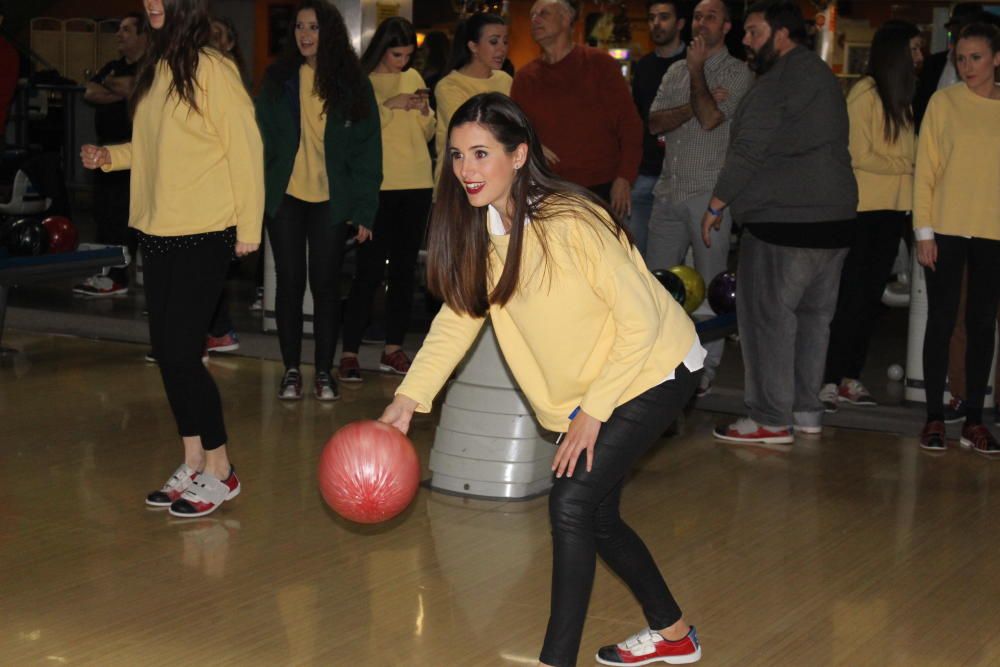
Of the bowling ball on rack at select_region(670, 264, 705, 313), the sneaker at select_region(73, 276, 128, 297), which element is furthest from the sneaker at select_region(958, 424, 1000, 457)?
the sneaker at select_region(73, 276, 128, 297)

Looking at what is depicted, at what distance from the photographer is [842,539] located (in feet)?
13.8

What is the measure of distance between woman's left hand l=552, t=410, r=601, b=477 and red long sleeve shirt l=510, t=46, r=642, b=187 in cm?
305

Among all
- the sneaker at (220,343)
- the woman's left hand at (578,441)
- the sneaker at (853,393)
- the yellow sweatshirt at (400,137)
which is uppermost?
the yellow sweatshirt at (400,137)

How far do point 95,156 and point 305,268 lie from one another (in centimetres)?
172

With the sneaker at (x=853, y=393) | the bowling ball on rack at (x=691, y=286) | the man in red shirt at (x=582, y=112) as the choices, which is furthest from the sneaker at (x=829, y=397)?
the man in red shirt at (x=582, y=112)

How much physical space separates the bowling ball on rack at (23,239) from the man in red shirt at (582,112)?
2.71 meters

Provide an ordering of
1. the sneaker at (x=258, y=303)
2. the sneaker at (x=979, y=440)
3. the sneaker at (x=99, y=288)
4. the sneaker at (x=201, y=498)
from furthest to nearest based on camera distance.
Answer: the sneaker at (x=99, y=288) → the sneaker at (x=258, y=303) → the sneaker at (x=979, y=440) → the sneaker at (x=201, y=498)

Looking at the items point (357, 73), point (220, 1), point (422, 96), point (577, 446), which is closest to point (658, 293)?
point (577, 446)

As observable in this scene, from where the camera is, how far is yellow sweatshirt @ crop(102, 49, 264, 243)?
399cm

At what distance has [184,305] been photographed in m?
4.02

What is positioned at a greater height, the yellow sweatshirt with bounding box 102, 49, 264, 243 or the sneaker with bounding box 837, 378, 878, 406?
the yellow sweatshirt with bounding box 102, 49, 264, 243

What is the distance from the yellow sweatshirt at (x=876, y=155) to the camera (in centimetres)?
577

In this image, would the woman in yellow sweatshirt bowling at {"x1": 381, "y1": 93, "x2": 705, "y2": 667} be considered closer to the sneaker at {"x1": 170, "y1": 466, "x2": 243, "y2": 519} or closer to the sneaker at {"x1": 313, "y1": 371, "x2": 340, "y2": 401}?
the sneaker at {"x1": 170, "y1": 466, "x2": 243, "y2": 519}

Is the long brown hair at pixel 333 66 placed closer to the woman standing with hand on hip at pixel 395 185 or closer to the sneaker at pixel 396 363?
the woman standing with hand on hip at pixel 395 185
